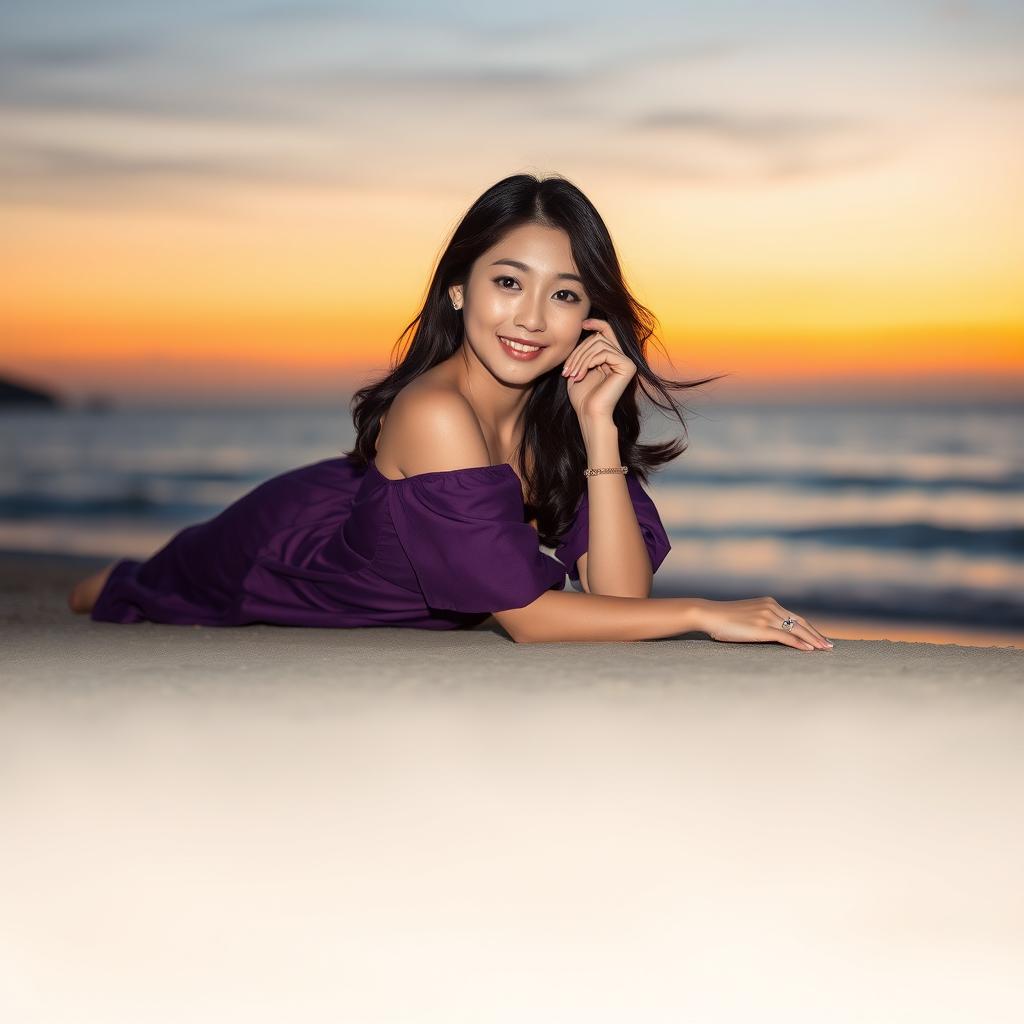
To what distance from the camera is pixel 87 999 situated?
161 cm

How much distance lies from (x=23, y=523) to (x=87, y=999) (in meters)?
11.1

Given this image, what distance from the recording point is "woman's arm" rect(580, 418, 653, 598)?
3.40 metres

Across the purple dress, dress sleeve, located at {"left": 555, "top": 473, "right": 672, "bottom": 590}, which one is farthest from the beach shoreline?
dress sleeve, located at {"left": 555, "top": 473, "right": 672, "bottom": 590}

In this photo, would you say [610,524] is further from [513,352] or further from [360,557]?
[360,557]

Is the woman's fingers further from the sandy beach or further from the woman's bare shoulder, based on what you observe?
the woman's bare shoulder

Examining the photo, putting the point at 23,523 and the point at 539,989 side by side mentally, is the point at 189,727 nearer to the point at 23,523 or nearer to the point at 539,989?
the point at 539,989

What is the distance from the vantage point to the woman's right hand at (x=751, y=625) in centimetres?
288

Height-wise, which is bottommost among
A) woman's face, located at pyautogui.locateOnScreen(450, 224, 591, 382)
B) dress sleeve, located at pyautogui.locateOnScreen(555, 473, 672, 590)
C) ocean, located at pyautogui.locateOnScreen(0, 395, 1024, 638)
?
ocean, located at pyautogui.locateOnScreen(0, 395, 1024, 638)

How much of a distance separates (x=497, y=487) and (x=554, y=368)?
677mm

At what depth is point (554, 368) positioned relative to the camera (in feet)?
11.9

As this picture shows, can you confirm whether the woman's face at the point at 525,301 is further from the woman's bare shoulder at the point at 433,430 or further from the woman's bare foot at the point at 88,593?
the woman's bare foot at the point at 88,593

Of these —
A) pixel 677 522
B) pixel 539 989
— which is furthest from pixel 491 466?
pixel 677 522

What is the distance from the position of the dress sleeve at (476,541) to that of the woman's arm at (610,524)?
300 millimetres

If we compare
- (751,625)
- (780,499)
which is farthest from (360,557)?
(780,499)
